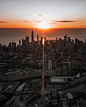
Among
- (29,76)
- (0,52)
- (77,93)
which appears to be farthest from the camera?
(0,52)

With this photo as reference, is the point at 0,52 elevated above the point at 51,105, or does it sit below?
above

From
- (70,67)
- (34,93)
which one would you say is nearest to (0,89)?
(34,93)

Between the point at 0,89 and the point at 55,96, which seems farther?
the point at 0,89

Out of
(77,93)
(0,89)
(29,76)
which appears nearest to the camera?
(77,93)

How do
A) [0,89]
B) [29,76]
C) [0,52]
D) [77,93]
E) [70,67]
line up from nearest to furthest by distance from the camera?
[77,93]
[0,89]
[29,76]
[70,67]
[0,52]

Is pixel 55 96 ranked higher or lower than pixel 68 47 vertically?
lower

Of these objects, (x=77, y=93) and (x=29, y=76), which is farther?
(x=29, y=76)

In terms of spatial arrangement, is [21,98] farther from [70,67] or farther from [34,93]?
[70,67]

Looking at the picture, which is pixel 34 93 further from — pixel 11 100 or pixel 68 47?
pixel 68 47

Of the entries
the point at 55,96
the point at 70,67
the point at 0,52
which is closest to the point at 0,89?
the point at 55,96
